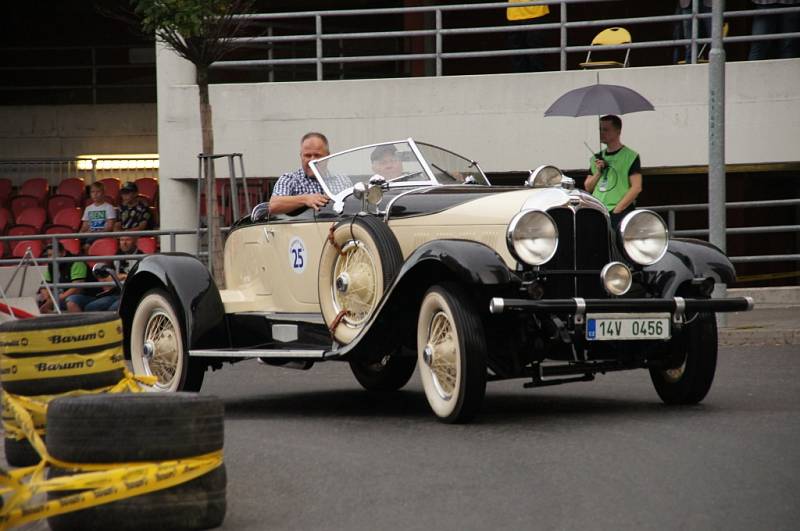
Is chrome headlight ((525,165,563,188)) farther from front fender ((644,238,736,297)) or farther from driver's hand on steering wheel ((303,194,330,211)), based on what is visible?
driver's hand on steering wheel ((303,194,330,211))

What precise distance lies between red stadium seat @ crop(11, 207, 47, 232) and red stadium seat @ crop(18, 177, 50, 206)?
0.97 m

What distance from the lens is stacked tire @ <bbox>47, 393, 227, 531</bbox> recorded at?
5.09m

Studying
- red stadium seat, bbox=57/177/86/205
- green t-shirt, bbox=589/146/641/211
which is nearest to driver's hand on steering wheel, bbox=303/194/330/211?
green t-shirt, bbox=589/146/641/211

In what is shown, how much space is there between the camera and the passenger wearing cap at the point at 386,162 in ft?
30.7

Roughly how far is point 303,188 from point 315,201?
22.1 inches

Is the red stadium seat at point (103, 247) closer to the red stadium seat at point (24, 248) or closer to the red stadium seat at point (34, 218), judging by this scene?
the red stadium seat at point (24, 248)

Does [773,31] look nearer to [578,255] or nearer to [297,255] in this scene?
[297,255]

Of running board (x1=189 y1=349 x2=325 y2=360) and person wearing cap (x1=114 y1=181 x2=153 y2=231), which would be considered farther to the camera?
person wearing cap (x1=114 y1=181 x2=153 y2=231)

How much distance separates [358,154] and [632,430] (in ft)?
9.84

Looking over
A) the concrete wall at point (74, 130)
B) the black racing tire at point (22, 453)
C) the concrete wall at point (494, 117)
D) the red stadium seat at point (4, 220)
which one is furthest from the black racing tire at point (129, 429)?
the concrete wall at point (74, 130)

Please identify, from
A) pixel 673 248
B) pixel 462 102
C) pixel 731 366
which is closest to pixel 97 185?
pixel 462 102

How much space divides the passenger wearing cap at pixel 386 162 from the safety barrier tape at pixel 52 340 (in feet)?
10.5

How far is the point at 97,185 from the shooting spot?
1950cm

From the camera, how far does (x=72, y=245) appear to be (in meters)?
19.4
